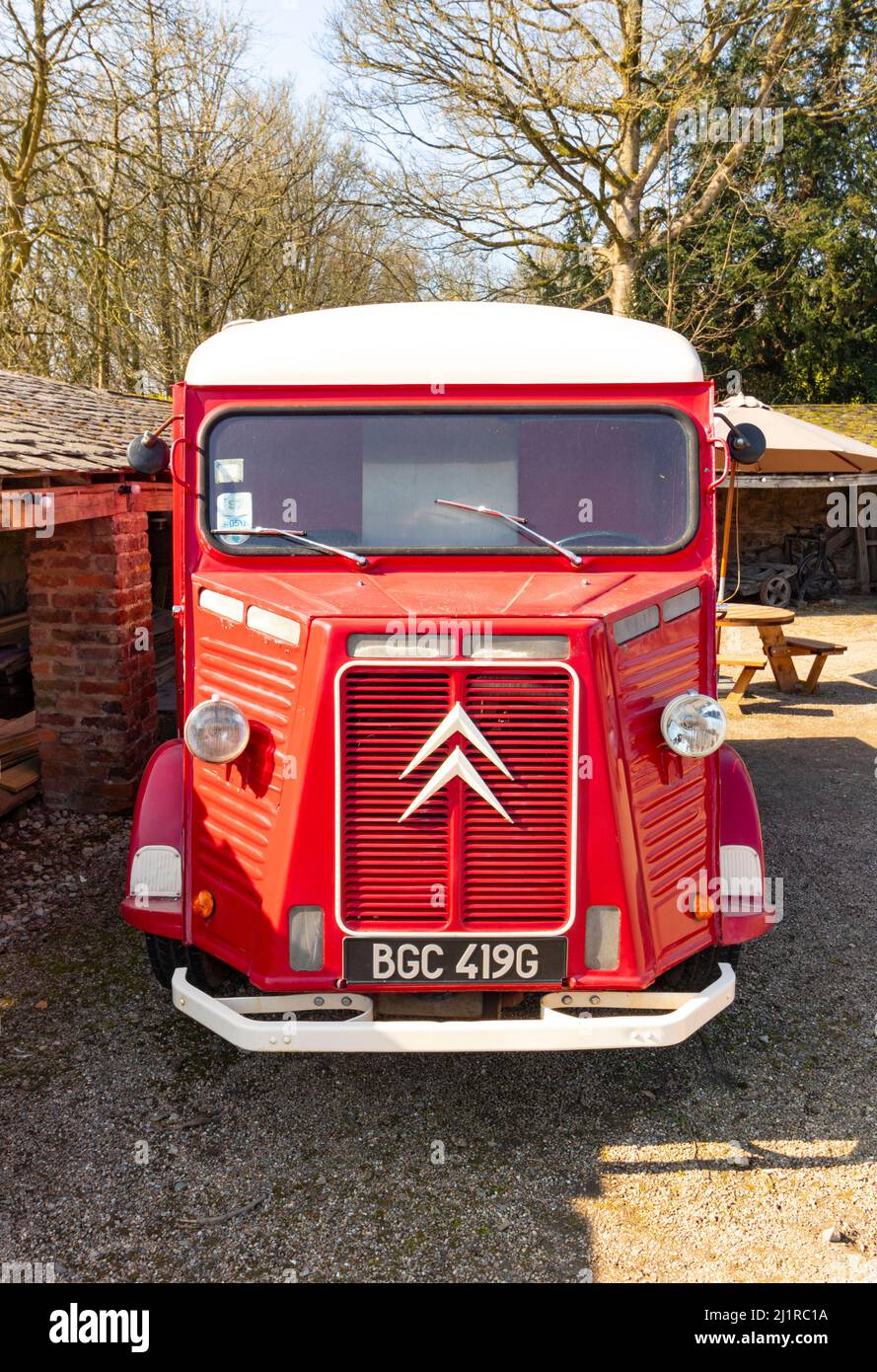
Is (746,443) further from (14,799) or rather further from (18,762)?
(18,762)

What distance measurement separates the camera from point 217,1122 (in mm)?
3676

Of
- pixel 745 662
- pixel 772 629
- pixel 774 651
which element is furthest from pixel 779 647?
pixel 745 662

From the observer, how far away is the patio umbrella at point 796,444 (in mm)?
10336

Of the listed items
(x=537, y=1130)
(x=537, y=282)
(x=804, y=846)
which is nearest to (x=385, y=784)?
(x=537, y=1130)

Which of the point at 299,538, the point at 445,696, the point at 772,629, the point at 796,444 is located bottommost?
the point at 772,629

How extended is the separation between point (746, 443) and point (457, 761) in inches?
71.6

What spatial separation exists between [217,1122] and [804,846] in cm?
439

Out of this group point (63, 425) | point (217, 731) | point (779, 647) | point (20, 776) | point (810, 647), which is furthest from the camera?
point (779, 647)

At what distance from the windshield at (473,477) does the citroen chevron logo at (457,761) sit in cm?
88

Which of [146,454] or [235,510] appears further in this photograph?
[146,454]

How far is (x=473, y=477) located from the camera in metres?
3.77

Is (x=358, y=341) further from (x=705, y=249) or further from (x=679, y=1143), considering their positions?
(x=705, y=249)
